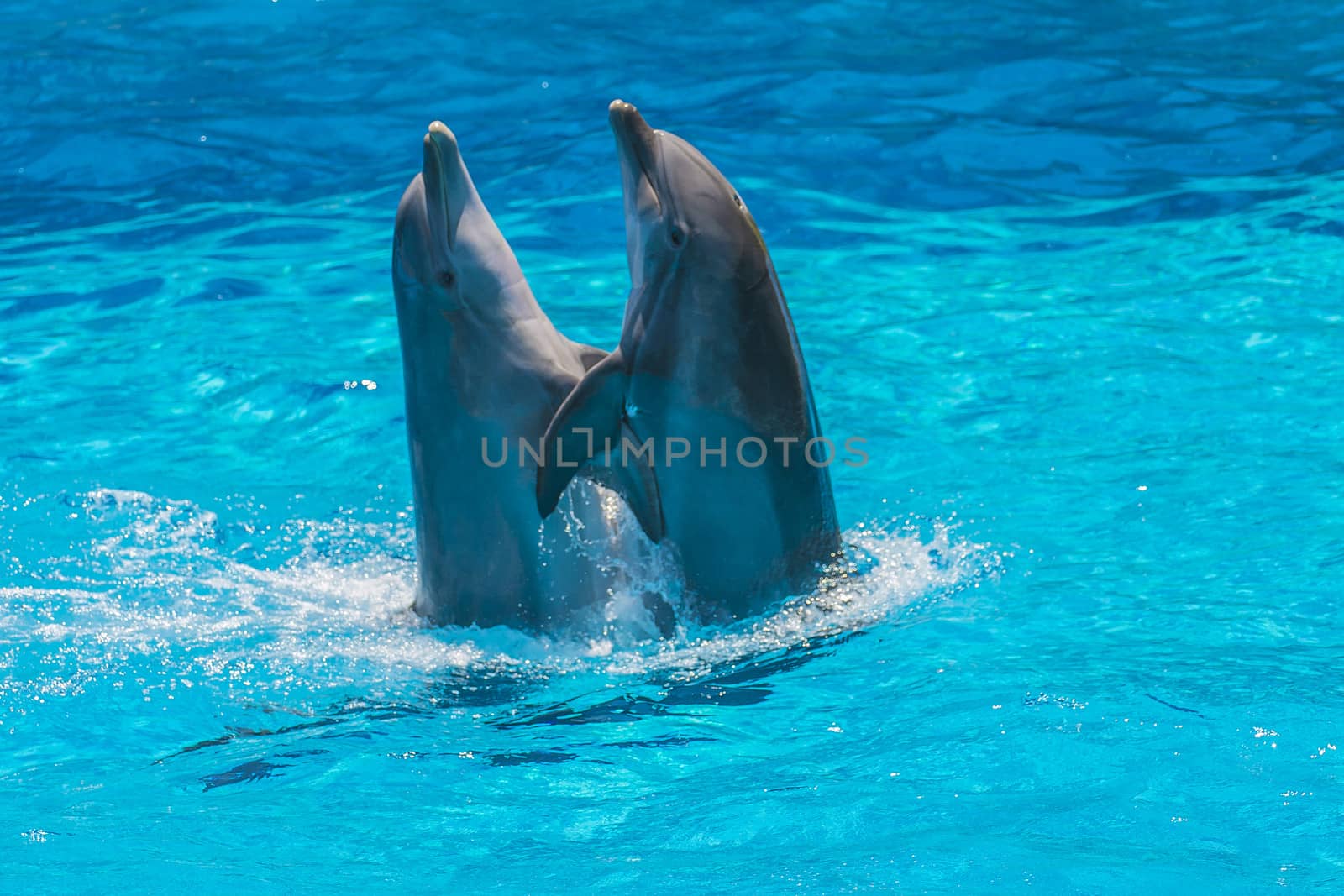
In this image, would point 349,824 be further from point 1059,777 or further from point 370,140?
point 370,140

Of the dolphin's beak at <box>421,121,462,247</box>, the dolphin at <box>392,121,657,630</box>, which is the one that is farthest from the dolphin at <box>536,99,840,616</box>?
the dolphin's beak at <box>421,121,462,247</box>

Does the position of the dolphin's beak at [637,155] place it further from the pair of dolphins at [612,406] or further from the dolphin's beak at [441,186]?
the dolphin's beak at [441,186]

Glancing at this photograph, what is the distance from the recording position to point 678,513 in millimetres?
5121

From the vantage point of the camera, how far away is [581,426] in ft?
15.9

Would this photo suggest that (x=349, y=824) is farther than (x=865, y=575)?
No

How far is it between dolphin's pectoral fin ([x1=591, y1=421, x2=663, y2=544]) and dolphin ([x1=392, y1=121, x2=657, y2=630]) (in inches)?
1.0

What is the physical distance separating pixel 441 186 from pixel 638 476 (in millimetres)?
1156

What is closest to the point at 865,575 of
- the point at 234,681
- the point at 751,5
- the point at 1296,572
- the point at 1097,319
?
the point at 1296,572

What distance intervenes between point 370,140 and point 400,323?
8.07 meters

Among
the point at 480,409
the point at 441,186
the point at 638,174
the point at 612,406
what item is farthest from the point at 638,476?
the point at 441,186

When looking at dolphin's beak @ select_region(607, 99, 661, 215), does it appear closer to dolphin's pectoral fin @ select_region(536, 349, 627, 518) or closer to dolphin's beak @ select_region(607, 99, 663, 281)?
dolphin's beak @ select_region(607, 99, 663, 281)

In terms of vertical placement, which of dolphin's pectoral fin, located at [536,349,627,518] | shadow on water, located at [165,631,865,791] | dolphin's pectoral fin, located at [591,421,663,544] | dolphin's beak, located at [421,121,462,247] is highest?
dolphin's beak, located at [421,121,462,247]

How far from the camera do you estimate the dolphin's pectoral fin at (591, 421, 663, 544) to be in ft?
16.2

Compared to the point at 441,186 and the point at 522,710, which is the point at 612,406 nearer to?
the point at 441,186
